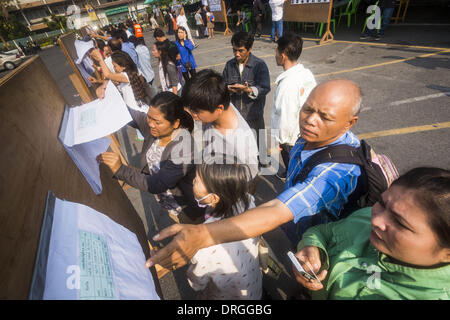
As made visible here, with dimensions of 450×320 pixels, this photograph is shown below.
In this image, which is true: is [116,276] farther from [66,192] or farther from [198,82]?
[198,82]

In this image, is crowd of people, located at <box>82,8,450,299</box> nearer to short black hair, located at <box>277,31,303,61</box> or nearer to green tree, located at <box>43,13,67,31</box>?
short black hair, located at <box>277,31,303,61</box>

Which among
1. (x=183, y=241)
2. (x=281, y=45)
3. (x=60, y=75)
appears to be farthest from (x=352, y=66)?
(x=60, y=75)

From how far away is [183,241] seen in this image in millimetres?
911

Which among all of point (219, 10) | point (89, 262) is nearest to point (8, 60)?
point (219, 10)

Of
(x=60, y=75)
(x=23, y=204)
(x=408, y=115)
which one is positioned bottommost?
(x=408, y=115)

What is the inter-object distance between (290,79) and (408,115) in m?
3.02

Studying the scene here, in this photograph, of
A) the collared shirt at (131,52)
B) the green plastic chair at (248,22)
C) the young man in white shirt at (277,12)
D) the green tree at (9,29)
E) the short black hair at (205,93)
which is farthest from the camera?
the green tree at (9,29)

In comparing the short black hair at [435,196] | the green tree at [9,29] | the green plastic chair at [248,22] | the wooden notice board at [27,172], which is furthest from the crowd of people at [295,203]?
the green tree at [9,29]

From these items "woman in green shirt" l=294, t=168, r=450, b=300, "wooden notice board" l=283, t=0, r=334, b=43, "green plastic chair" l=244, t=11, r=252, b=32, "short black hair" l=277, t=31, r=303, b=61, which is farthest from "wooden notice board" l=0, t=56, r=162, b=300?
"green plastic chair" l=244, t=11, r=252, b=32

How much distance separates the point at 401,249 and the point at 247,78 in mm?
2588

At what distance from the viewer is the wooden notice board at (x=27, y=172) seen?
21.9 inches

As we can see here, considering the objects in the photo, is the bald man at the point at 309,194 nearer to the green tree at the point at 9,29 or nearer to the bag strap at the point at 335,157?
the bag strap at the point at 335,157

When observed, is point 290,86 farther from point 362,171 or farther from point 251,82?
point 362,171

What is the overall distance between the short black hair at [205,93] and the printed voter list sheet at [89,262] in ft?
4.11
